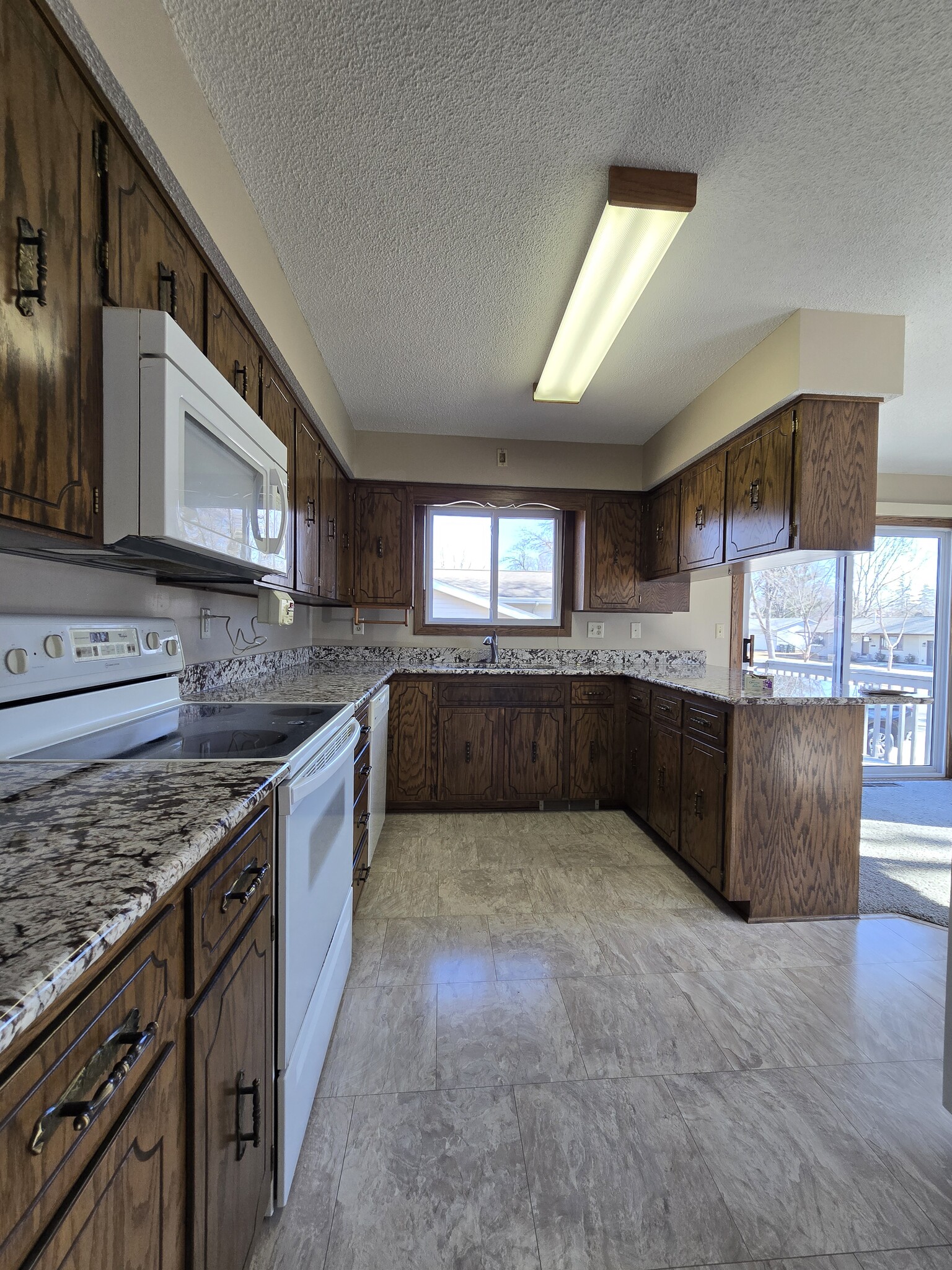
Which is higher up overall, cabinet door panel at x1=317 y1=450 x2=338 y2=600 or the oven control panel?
cabinet door panel at x1=317 y1=450 x2=338 y2=600

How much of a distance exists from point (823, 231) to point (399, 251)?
4.68 feet

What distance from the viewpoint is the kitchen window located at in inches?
165

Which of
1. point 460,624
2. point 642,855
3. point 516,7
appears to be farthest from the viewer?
point 460,624

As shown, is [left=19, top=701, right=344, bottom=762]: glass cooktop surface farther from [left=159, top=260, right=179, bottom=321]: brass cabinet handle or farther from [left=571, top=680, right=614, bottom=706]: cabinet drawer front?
[left=571, top=680, right=614, bottom=706]: cabinet drawer front

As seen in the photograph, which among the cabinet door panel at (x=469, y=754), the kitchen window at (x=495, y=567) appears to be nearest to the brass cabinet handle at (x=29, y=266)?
the cabinet door panel at (x=469, y=754)

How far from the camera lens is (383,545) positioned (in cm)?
387

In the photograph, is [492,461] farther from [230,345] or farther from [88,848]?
[88,848]

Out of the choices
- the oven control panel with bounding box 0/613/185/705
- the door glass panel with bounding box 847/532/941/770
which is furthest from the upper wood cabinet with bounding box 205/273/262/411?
the door glass panel with bounding box 847/532/941/770

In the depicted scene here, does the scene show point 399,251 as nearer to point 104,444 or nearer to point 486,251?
point 486,251

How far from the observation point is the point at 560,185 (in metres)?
1.67

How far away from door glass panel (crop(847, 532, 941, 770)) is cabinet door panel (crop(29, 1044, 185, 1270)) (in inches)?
206

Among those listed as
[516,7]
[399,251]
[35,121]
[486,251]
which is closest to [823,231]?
[486,251]

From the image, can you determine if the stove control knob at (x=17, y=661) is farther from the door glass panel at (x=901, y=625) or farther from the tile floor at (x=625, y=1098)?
the door glass panel at (x=901, y=625)

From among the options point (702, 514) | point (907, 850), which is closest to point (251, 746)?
point (702, 514)
